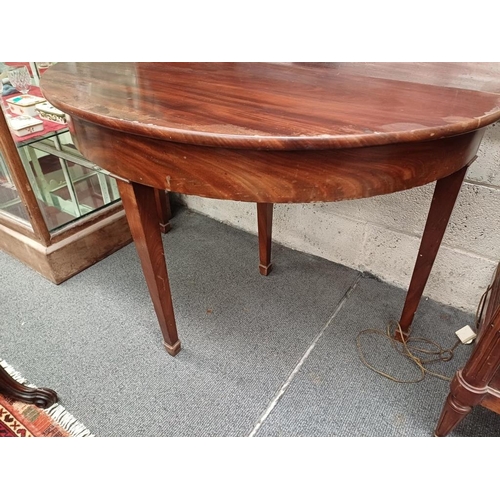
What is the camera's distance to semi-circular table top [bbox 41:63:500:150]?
1.58 ft

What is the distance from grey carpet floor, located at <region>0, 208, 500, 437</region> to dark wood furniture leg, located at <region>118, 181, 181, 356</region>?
17 centimetres

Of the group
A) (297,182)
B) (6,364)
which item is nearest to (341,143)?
(297,182)

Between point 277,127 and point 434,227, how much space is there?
512 mm

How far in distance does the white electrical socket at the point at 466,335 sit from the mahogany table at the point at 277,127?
576mm

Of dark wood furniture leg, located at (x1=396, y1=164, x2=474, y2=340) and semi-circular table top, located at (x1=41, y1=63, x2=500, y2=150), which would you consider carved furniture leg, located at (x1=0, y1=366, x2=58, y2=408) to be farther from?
dark wood furniture leg, located at (x1=396, y1=164, x2=474, y2=340)

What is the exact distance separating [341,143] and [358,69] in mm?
368

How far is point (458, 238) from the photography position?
105 centimetres

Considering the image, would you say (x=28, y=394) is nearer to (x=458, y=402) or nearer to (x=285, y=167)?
(x=285, y=167)

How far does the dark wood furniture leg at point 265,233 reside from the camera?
45.1 inches

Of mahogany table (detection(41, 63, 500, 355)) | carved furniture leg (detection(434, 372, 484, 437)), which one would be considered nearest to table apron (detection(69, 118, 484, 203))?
mahogany table (detection(41, 63, 500, 355))

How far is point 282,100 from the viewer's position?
58 centimetres

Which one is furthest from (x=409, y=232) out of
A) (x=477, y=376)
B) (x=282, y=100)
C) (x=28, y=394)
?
(x=28, y=394)

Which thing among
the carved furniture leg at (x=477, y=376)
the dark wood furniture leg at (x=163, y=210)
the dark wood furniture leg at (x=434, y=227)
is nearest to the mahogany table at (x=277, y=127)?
the dark wood furniture leg at (x=434, y=227)

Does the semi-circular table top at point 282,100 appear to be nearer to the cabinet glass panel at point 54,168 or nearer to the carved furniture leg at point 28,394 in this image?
the cabinet glass panel at point 54,168
